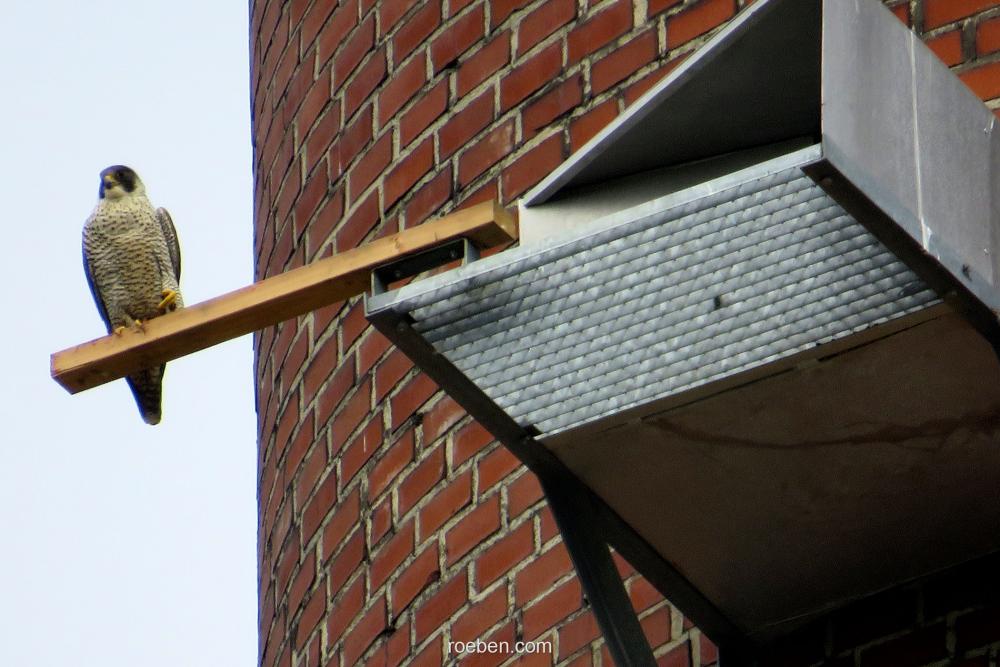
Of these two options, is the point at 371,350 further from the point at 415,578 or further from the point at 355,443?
the point at 415,578

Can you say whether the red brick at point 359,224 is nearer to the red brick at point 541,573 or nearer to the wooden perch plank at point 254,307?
the red brick at point 541,573

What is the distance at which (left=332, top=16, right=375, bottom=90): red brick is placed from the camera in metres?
3.76

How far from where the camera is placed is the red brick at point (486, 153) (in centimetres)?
324

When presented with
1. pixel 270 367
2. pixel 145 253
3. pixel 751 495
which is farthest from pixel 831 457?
pixel 145 253

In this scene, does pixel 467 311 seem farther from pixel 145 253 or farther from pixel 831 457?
pixel 145 253

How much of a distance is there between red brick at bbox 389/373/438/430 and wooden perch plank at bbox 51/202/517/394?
858 millimetres

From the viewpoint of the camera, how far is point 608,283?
2020 millimetres

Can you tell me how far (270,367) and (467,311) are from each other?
79.4 inches

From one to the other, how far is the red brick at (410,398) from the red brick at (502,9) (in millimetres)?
665

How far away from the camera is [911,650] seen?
7.87 feet

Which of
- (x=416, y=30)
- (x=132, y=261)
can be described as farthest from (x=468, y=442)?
(x=132, y=261)

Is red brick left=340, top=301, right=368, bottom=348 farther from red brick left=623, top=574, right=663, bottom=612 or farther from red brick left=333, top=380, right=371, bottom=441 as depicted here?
red brick left=623, top=574, right=663, bottom=612

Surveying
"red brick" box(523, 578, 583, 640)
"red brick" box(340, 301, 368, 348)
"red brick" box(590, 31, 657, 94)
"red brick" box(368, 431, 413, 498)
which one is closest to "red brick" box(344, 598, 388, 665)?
"red brick" box(368, 431, 413, 498)

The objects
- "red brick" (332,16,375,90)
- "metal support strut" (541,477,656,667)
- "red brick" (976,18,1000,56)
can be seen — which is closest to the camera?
"metal support strut" (541,477,656,667)
